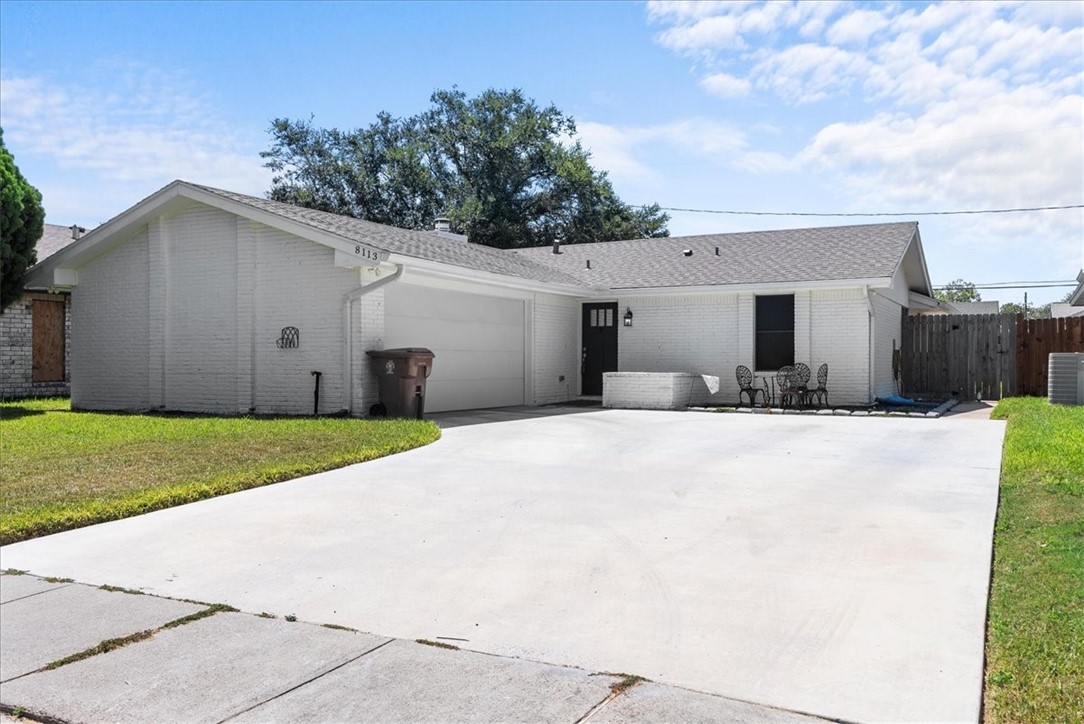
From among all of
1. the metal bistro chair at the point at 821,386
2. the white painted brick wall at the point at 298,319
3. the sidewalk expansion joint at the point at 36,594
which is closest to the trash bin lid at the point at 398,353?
the white painted brick wall at the point at 298,319

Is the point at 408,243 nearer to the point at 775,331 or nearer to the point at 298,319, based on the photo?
the point at 298,319

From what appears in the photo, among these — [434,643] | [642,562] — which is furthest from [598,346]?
[434,643]

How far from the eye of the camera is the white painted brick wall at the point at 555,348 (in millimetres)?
18047

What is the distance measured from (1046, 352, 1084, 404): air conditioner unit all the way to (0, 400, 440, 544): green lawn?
Result: 37.5 feet

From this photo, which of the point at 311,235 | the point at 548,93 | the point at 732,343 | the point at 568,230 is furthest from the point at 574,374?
the point at 548,93

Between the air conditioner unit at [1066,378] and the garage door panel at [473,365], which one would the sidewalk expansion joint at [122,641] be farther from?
the air conditioner unit at [1066,378]

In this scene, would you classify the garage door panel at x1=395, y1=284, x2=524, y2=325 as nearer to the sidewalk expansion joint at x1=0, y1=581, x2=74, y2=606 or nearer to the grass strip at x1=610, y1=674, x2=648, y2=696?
the sidewalk expansion joint at x1=0, y1=581, x2=74, y2=606

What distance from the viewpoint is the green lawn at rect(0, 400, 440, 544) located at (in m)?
6.76

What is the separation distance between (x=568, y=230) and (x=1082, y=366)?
84.9ft

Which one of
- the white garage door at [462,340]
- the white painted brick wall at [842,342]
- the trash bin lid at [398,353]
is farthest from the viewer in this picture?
the white painted brick wall at [842,342]

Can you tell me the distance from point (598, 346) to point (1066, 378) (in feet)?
30.1

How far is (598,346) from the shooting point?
63.7 feet

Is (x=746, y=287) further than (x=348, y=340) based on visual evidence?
Yes

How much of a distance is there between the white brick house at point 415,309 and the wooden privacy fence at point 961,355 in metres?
1.03
